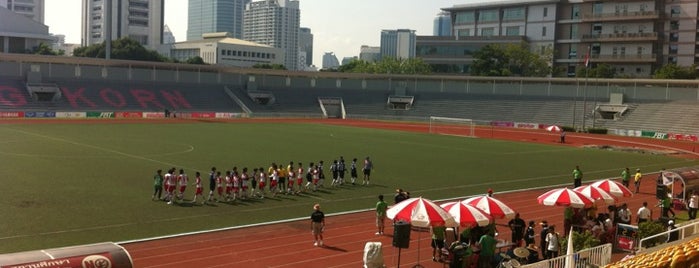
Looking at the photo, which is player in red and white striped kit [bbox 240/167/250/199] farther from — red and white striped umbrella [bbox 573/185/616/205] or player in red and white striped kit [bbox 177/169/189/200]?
red and white striped umbrella [bbox 573/185/616/205]

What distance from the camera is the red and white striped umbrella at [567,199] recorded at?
1936cm

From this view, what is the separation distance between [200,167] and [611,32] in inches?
3353

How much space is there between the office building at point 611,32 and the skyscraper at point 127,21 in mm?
100300

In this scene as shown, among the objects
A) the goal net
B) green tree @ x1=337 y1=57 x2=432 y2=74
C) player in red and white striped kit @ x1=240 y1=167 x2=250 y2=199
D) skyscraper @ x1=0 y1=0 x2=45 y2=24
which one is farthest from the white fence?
skyscraper @ x1=0 y1=0 x2=45 y2=24

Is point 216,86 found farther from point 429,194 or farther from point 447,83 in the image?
point 429,194

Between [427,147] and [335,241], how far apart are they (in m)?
30.5

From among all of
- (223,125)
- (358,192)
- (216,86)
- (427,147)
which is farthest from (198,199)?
Answer: (216,86)

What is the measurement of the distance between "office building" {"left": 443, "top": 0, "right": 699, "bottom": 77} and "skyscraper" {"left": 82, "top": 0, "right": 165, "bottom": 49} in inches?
3949

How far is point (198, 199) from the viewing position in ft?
82.3

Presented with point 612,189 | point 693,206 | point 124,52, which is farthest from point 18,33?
point 693,206

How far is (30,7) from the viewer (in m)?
186

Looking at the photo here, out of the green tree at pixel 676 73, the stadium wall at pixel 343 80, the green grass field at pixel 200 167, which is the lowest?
the green grass field at pixel 200 167

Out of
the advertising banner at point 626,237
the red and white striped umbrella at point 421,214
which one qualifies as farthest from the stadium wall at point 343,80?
the red and white striped umbrella at point 421,214

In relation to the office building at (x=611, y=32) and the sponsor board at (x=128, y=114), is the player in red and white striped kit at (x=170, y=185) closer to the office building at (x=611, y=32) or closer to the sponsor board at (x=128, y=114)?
the sponsor board at (x=128, y=114)
